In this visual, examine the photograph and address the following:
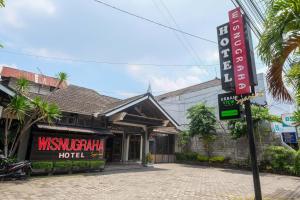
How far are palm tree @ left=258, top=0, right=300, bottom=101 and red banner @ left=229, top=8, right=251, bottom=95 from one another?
2.70 feet

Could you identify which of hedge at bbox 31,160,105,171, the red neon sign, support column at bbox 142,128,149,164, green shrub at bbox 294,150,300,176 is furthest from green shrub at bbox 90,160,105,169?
green shrub at bbox 294,150,300,176

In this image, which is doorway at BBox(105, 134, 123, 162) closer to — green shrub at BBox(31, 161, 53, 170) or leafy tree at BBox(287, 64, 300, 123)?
green shrub at BBox(31, 161, 53, 170)

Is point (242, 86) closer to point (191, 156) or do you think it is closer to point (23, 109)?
point (23, 109)

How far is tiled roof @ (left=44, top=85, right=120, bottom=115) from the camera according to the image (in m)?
13.5

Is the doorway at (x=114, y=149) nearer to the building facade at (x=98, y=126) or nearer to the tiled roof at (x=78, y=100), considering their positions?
the building facade at (x=98, y=126)

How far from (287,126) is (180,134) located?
9.16 m

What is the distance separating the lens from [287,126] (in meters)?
17.7

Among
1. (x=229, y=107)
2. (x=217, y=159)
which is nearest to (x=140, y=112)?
(x=217, y=159)

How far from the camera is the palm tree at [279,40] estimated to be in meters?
5.10

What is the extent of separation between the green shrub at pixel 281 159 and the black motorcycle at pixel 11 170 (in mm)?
15090

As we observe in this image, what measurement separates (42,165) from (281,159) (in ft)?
48.0

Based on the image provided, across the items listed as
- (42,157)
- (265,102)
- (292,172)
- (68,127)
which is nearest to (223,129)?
(265,102)

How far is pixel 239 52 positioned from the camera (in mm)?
7047

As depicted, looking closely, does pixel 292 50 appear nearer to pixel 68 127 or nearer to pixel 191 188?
pixel 191 188
